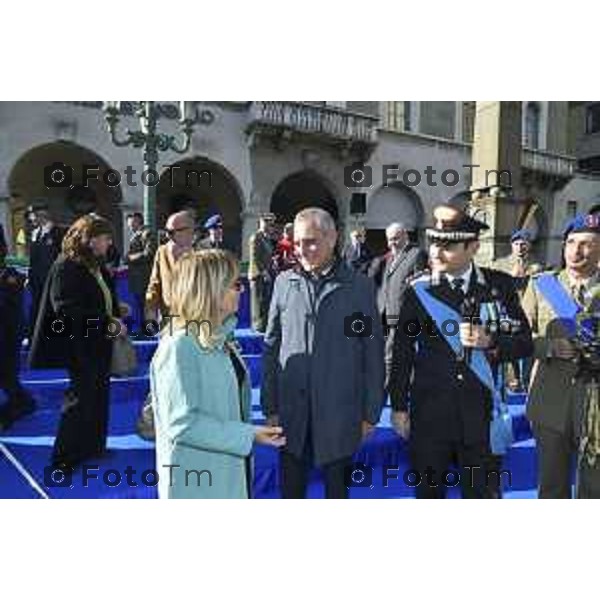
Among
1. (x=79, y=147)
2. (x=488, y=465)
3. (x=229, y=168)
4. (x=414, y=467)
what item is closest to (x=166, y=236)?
(x=79, y=147)

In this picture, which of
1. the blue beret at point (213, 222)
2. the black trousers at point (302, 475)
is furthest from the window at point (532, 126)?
the black trousers at point (302, 475)

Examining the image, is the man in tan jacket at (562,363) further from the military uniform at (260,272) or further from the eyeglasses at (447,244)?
the military uniform at (260,272)

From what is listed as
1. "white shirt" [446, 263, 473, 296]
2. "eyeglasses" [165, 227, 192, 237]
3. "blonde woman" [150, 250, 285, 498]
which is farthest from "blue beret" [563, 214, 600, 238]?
"eyeglasses" [165, 227, 192, 237]

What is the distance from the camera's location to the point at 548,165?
14.9 feet

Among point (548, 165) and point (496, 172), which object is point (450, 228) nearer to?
point (496, 172)

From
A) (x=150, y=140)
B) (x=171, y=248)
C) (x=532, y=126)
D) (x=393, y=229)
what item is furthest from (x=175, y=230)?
(x=532, y=126)

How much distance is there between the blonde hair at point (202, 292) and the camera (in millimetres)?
2400

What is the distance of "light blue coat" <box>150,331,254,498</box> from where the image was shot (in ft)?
7.81

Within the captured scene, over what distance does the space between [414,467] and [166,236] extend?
7.58 feet

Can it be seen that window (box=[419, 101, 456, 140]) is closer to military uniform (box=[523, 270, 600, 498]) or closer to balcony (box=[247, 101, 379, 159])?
balcony (box=[247, 101, 379, 159])

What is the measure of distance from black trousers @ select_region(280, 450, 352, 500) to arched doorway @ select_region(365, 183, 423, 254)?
174 cm

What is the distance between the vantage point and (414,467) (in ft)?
10.8

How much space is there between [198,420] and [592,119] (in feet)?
11.3

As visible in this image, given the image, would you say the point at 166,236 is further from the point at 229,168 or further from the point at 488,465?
the point at 488,465
